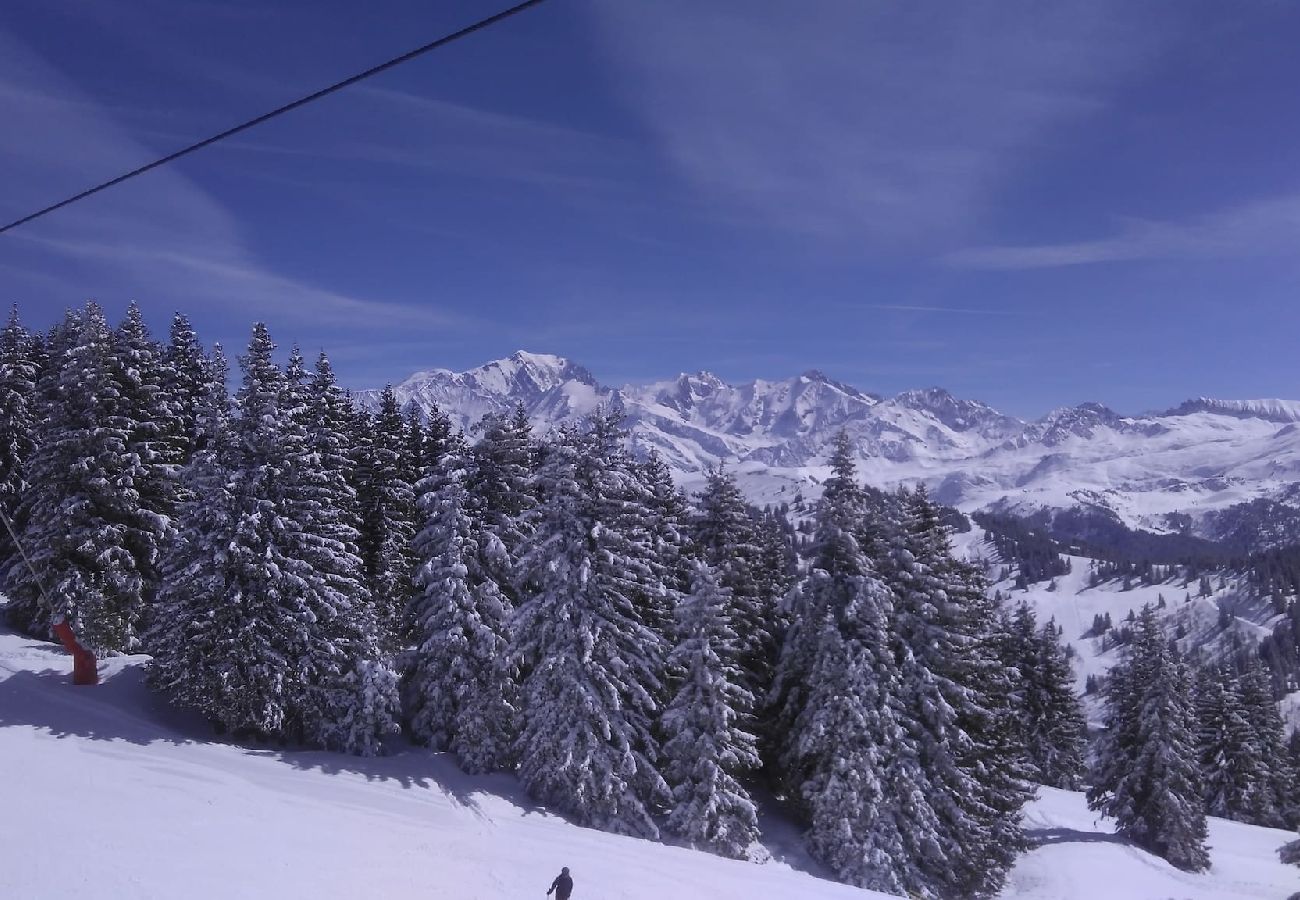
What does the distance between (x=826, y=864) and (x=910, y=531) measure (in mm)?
12743

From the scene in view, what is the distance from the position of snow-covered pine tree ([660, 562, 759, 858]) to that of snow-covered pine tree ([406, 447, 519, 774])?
6.31m

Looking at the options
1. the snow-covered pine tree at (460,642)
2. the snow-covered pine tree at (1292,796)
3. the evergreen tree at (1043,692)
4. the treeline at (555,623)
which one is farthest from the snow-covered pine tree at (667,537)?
Result: the snow-covered pine tree at (1292,796)

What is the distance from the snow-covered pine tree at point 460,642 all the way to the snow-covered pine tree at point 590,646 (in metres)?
1.08

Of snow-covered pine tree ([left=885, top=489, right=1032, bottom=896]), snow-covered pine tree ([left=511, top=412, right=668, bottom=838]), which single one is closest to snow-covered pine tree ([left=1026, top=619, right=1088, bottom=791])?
snow-covered pine tree ([left=885, top=489, right=1032, bottom=896])

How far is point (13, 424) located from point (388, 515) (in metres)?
19.6

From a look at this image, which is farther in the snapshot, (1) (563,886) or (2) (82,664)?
(2) (82,664)

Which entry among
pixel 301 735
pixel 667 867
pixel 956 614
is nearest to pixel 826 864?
pixel 667 867

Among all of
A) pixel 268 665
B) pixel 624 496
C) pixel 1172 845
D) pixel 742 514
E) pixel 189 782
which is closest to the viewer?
pixel 189 782

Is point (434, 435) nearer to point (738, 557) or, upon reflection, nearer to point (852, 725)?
point (738, 557)

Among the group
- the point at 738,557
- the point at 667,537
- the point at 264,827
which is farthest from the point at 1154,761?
the point at 264,827

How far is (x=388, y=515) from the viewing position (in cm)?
3591

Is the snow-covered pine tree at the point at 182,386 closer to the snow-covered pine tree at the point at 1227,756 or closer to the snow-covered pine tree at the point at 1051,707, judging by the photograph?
the snow-covered pine tree at the point at 1051,707

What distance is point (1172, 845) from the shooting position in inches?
1475

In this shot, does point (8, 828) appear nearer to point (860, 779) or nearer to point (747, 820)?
point (747, 820)
